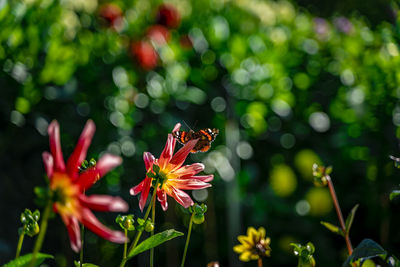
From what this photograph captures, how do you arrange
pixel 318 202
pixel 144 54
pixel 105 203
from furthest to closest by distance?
pixel 318 202 < pixel 144 54 < pixel 105 203

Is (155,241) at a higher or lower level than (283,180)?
higher

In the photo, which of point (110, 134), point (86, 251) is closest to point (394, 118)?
point (110, 134)

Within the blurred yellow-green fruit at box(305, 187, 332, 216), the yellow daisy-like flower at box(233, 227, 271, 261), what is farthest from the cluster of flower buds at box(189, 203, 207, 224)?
the blurred yellow-green fruit at box(305, 187, 332, 216)

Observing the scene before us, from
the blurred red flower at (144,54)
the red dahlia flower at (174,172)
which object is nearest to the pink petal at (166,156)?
the red dahlia flower at (174,172)

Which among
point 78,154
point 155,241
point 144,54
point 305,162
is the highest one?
point 144,54

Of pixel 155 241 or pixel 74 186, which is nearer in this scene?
pixel 74 186

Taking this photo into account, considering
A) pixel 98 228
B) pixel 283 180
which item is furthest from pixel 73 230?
pixel 283 180

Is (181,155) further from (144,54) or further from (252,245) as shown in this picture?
(144,54)

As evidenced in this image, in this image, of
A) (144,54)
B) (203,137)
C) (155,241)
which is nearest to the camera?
(155,241)
